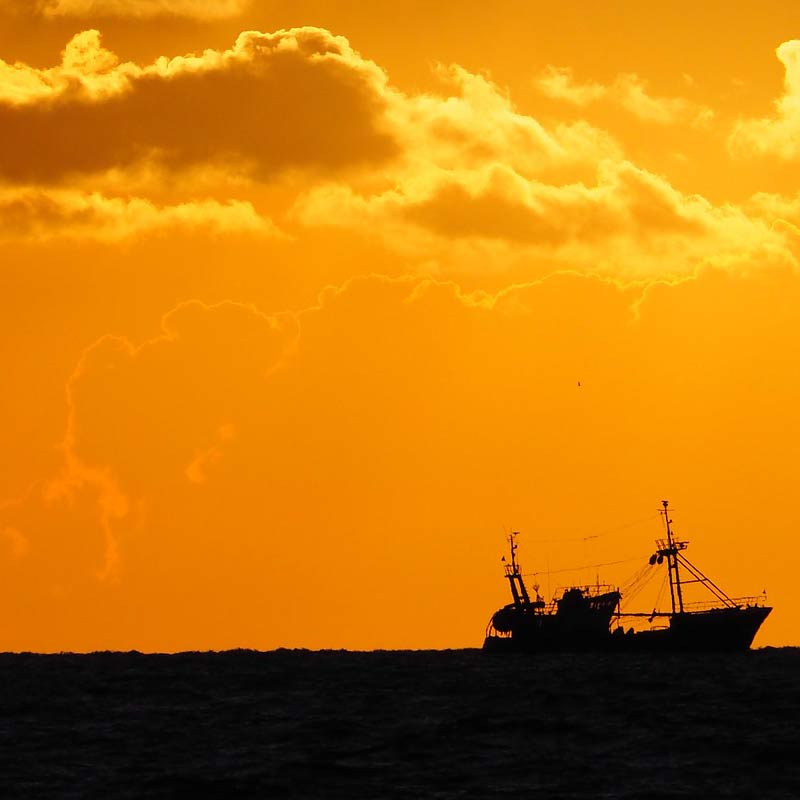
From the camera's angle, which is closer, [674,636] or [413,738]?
[413,738]

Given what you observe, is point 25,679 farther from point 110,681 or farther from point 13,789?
point 13,789

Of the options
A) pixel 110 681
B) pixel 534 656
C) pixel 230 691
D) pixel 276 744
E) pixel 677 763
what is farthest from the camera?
pixel 534 656

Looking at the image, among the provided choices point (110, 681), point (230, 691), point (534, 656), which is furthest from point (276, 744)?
point (534, 656)

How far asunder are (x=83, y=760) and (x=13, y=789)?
984 centimetres

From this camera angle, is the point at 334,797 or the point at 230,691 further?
the point at 230,691

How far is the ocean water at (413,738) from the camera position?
5875 cm

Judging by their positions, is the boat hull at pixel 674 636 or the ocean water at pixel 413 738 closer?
the ocean water at pixel 413 738

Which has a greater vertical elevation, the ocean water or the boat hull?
the boat hull

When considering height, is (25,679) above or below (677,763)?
above

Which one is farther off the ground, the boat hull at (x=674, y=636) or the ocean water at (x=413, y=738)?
the boat hull at (x=674, y=636)

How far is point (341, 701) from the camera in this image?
10125 centimetres

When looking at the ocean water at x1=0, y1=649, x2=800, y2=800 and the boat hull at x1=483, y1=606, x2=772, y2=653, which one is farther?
the boat hull at x1=483, y1=606, x2=772, y2=653

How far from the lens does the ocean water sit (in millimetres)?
58750

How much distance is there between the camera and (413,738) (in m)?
74.2
